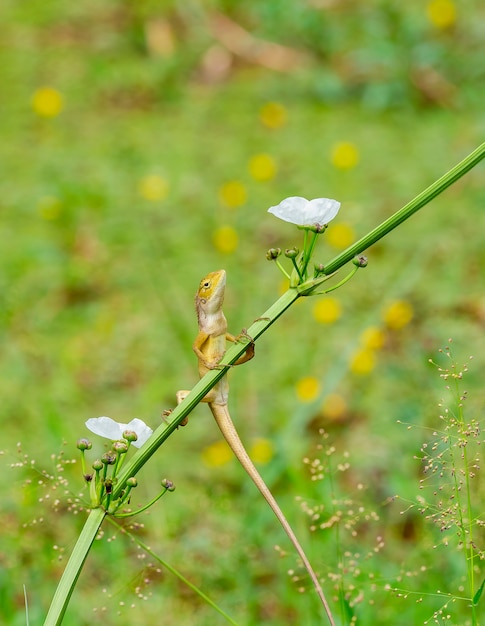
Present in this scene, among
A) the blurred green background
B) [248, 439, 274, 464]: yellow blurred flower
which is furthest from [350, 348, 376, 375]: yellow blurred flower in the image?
[248, 439, 274, 464]: yellow blurred flower

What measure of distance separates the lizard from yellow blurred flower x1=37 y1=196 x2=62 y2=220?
101 inches

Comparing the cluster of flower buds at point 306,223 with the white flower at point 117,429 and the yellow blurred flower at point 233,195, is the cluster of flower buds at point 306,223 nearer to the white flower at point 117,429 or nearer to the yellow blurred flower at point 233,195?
the white flower at point 117,429

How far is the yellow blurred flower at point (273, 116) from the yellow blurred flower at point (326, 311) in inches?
60.2

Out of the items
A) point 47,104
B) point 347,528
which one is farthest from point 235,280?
point 347,528

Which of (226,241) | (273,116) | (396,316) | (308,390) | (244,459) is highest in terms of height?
(273,116)

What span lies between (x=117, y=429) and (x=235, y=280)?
251 cm

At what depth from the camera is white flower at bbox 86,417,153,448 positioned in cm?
124

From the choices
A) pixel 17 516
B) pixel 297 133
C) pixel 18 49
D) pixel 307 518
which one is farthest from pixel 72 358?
pixel 18 49

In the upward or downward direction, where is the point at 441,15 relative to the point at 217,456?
upward

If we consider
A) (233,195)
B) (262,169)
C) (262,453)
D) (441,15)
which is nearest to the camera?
(262,453)

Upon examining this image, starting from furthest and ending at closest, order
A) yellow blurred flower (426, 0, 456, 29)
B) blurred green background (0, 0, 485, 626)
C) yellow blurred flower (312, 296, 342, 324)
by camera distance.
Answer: yellow blurred flower (426, 0, 456, 29), yellow blurred flower (312, 296, 342, 324), blurred green background (0, 0, 485, 626)

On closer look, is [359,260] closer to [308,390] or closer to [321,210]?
[321,210]

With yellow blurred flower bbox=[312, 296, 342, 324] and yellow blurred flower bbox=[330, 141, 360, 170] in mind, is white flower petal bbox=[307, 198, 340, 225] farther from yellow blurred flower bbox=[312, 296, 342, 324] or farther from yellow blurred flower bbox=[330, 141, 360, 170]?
yellow blurred flower bbox=[330, 141, 360, 170]

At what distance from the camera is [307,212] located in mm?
1227
